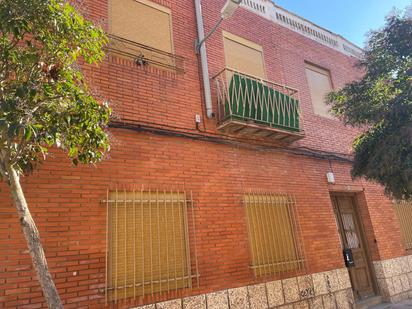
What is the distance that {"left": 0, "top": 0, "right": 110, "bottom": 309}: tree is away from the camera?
2537 millimetres

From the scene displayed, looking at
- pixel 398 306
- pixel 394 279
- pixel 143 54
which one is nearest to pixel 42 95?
pixel 143 54

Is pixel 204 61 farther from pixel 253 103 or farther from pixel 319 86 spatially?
pixel 319 86

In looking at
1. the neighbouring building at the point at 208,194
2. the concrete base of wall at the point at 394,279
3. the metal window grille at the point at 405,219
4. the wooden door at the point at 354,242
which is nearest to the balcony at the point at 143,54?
the neighbouring building at the point at 208,194

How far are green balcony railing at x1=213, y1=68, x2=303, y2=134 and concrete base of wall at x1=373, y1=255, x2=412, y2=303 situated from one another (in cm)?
388

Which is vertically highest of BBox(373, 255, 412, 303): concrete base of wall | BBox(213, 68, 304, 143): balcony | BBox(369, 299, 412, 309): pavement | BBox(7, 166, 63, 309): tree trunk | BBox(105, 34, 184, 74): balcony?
BBox(105, 34, 184, 74): balcony

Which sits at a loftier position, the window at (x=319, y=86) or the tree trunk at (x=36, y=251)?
the window at (x=319, y=86)

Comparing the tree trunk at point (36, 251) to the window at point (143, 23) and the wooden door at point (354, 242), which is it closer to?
the window at point (143, 23)

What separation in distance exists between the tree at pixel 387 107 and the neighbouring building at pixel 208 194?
1.26m

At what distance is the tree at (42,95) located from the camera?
2.54 m

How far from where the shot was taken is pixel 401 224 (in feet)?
28.8

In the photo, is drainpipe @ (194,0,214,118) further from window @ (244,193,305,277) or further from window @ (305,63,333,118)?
window @ (305,63,333,118)

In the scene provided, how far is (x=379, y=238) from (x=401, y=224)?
54.0 inches

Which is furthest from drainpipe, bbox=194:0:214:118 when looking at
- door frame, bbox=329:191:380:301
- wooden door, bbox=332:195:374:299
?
wooden door, bbox=332:195:374:299

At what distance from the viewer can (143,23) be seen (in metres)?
5.98
